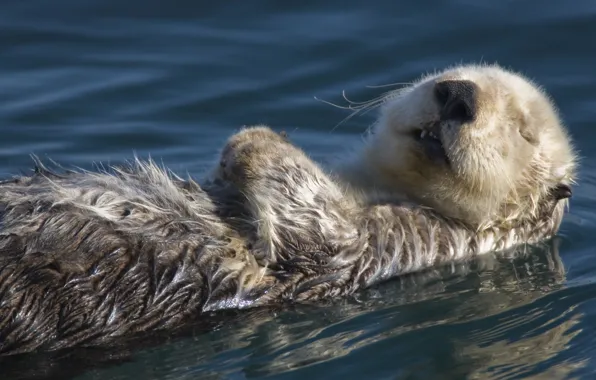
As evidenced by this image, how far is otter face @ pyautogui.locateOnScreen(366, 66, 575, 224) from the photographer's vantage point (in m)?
5.85

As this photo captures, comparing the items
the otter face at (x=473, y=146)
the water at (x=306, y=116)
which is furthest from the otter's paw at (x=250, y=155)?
the water at (x=306, y=116)

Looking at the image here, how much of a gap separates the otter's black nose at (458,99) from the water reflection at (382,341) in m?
0.92

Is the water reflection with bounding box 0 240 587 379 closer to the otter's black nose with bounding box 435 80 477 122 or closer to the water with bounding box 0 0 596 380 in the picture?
the water with bounding box 0 0 596 380

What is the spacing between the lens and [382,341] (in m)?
5.63

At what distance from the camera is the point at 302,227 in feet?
19.1

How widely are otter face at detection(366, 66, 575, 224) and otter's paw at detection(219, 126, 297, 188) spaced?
1.96 feet

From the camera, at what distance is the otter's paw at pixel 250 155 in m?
5.92

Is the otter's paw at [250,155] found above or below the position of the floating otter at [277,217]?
above

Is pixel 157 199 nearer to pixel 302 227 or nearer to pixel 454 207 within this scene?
pixel 302 227

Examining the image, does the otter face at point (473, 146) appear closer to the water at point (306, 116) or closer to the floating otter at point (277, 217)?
the floating otter at point (277, 217)

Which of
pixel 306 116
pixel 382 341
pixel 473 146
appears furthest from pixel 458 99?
pixel 306 116

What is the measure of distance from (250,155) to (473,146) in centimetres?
110

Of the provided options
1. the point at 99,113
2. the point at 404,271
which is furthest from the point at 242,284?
the point at 99,113

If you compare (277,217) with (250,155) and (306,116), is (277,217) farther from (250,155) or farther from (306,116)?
(306,116)
